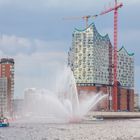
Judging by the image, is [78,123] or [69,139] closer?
[69,139]

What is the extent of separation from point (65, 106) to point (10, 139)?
219 ft

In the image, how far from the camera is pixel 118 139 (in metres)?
101

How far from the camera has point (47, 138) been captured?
103438mm

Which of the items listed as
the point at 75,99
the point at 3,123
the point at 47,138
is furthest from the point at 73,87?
the point at 47,138

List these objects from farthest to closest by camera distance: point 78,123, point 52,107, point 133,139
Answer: point 78,123 → point 52,107 → point 133,139

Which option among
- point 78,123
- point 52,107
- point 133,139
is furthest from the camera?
point 78,123

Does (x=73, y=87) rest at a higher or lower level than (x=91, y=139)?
higher

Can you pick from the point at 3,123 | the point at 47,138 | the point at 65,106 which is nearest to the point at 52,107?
the point at 65,106

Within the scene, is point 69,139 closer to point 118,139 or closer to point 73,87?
point 118,139

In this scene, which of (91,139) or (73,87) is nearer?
(91,139)

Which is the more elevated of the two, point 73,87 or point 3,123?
point 73,87

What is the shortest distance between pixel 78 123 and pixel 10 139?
3204 inches

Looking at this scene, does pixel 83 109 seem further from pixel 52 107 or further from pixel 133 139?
pixel 133 139

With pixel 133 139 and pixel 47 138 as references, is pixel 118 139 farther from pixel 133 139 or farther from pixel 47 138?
pixel 47 138
